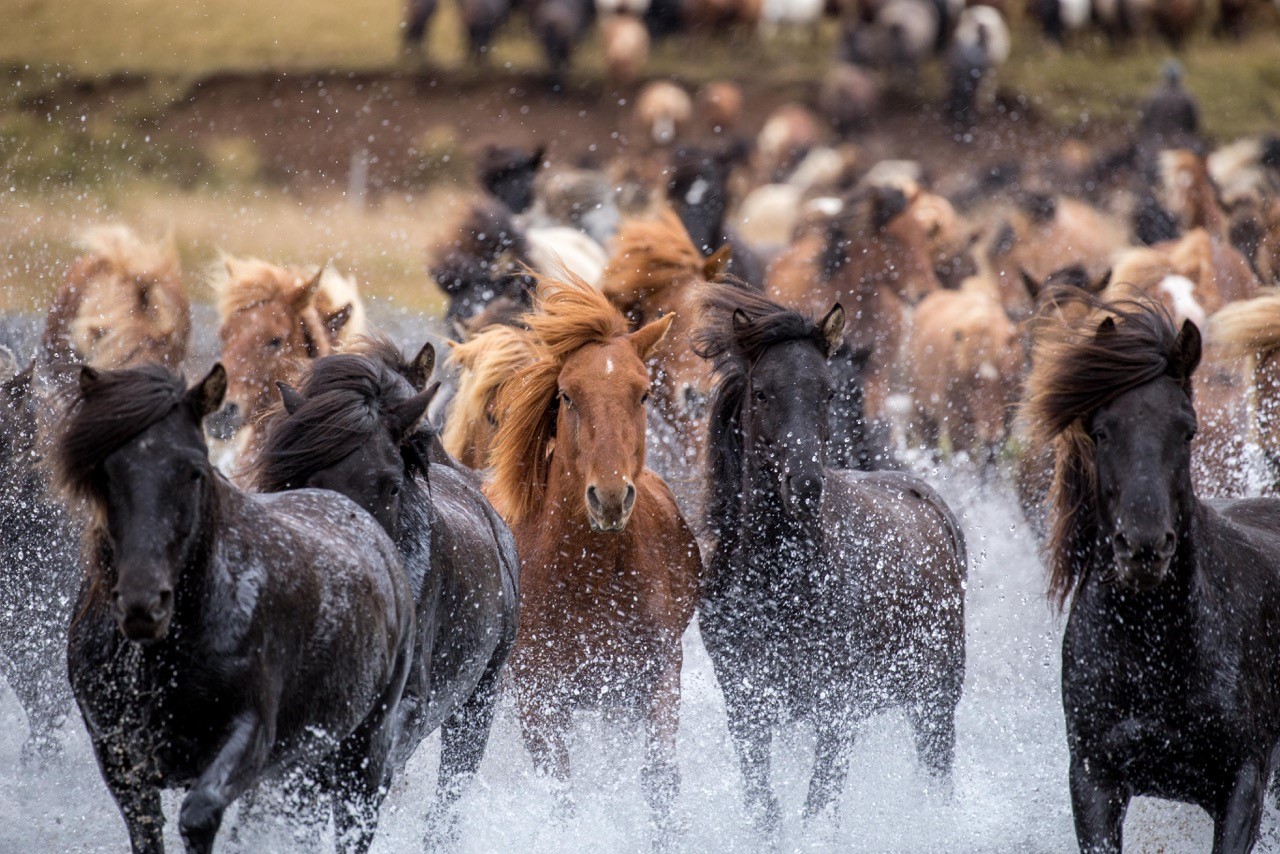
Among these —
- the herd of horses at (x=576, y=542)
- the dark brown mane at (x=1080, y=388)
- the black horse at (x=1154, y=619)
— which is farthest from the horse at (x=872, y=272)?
the black horse at (x=1154, y=619)

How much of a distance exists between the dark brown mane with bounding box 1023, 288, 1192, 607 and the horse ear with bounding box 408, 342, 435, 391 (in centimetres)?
180

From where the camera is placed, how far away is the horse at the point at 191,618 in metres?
3.05

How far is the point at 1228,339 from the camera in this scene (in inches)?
247

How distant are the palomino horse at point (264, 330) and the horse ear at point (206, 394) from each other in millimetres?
3384

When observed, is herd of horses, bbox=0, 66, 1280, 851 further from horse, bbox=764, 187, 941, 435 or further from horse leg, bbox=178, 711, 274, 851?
horse, bbox=764, 187, 941, 435

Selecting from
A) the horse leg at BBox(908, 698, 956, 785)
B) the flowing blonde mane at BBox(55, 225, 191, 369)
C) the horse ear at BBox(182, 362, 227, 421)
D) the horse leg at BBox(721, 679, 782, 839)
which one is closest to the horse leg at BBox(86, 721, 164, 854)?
the horse ear at BBox(182, 362, 227, 421)

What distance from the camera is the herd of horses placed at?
3244mm

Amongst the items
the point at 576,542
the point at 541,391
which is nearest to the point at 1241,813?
the point at 576,542

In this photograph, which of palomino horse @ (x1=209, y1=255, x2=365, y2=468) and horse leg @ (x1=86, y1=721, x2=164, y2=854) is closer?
horse leg @ (x1=86, y1=721, x2=164, y2=854)

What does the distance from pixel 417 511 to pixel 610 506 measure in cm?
60

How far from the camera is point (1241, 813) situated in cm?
383

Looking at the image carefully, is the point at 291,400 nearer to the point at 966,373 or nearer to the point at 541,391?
the point at 541,391

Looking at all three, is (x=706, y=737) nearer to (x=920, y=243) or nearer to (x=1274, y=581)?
(x=1274, y=581)

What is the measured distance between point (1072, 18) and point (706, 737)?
17.3 metres
